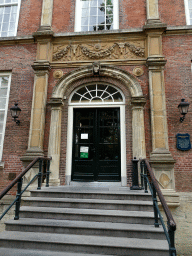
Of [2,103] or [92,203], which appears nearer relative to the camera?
[92,203]

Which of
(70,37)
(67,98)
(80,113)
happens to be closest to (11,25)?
(70,37)

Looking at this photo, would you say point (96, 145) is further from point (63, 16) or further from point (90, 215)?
point (63, 16)

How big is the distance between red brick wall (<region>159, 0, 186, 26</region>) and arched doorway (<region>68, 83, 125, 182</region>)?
11.0ft

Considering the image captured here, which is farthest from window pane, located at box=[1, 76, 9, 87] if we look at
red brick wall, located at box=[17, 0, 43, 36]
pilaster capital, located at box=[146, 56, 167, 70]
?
pilaster capital, located at box=[146, 56, 167, 70]

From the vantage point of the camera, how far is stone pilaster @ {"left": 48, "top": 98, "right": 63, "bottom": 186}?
246 inches

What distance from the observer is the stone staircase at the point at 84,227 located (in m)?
3.20

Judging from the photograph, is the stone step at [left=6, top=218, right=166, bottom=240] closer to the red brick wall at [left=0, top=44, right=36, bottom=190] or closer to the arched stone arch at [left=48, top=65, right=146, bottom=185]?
the arched stone arch at [left=48, top=65, right=146, bottom=185]

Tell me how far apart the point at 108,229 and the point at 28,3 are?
9154 millimetres

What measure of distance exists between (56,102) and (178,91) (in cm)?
427

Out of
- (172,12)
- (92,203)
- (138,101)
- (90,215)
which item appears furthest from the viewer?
(172,12)

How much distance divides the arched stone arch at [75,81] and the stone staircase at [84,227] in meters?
1.71

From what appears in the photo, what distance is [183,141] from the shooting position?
6160 mm

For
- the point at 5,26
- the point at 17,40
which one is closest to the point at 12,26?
the point at 5,26

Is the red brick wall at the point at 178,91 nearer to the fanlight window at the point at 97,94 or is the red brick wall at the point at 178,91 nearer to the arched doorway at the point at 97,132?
the arched doorway at the point at 97,132
